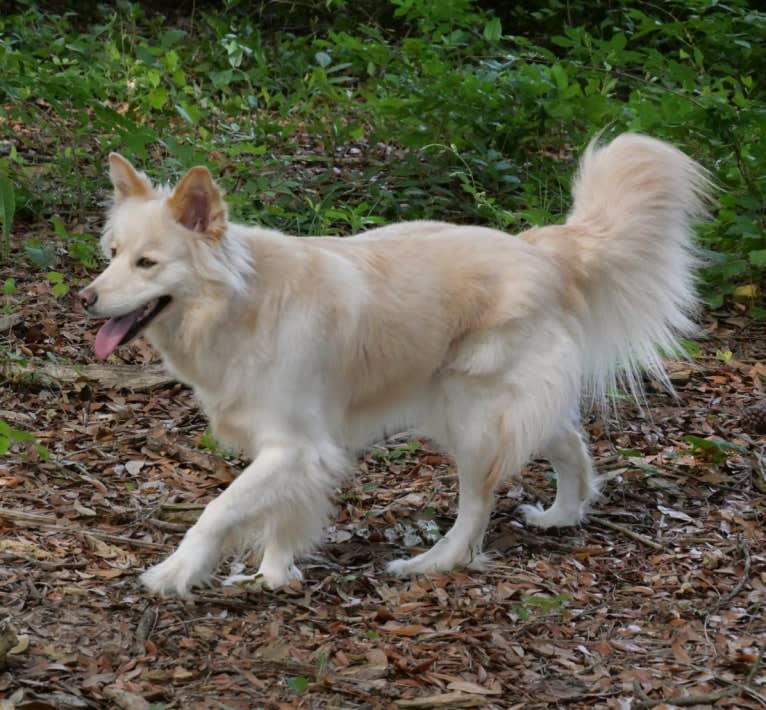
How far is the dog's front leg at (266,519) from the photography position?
388 centimetres

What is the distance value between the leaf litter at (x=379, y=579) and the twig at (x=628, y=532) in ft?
0.04

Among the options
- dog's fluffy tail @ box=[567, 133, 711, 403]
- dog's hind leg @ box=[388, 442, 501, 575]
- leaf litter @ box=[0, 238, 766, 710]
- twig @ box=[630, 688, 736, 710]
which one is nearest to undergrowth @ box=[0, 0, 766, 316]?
leaf litter @ box=[0, 238, 766, 710]

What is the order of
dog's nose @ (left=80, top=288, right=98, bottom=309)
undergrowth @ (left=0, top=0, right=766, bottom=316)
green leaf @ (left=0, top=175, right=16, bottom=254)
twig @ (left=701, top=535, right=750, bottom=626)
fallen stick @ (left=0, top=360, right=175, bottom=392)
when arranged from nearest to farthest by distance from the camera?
dog's nose @ (left=80, top=288, right=98, bottom=309), twig @ (left=701, top=535, right=750, bottom=626), fallen stick @ (left=0, top=360, right=175, bottom=392), green leaf @ (left=0, top=175, right=16, bottom=254), undergrowth @ (left=0, top=0, right=766, bottom=316)

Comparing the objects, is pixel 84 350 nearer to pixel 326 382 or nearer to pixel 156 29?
pixel 326 382

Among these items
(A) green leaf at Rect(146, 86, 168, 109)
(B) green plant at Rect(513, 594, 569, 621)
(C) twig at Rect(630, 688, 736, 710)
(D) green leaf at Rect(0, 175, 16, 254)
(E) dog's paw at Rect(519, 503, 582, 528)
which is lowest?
(E) dog's paw at Rect(519, 503, 582, 528)

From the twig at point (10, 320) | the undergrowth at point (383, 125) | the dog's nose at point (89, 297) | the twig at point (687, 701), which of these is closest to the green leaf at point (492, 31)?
the undergrowth at point (383, 125)

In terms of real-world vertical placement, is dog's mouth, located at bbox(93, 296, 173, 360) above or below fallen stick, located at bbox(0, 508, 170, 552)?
above

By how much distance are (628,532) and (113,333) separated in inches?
89.9

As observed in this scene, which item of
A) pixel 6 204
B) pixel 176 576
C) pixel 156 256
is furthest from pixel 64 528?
pixel 6 204

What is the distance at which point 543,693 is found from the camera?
3.44 metres

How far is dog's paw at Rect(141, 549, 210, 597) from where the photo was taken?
3.85 metres

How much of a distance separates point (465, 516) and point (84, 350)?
2584mm

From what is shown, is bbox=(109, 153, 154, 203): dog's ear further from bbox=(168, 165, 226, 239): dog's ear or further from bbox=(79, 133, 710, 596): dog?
bbox=(168, 165, 226, 239): dog's ear

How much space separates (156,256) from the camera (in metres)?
3.88
